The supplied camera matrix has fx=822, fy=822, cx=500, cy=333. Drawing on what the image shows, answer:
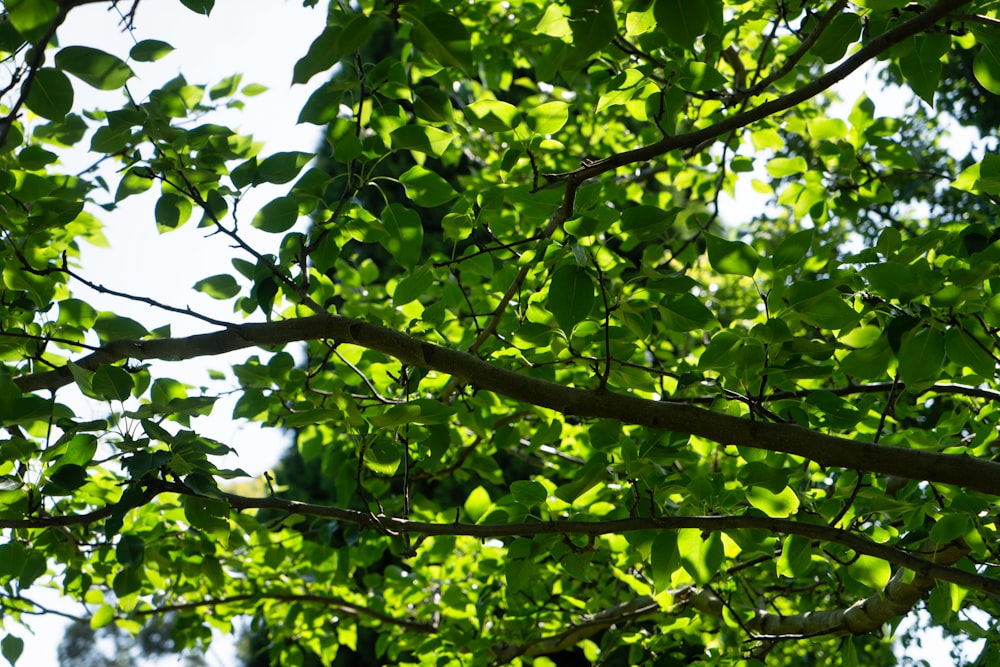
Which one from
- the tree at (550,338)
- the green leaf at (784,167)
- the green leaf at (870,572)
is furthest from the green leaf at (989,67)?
the green leaf at (870,572)

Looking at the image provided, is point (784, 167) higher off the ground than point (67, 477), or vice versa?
point (784, 167)

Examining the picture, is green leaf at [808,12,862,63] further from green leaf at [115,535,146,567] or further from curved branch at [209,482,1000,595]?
green leaf at [115,535,146,567]

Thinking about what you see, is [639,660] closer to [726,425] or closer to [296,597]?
[296,597]

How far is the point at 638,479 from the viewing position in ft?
6.99

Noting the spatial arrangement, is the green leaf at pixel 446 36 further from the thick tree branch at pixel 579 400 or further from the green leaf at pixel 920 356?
the green leaf at pixel 920 356

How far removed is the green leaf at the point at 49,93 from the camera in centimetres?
147

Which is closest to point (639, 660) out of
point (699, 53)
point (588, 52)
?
point (699, 53)

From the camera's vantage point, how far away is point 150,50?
1.81 meters

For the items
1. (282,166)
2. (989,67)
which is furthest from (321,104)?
(989,67)

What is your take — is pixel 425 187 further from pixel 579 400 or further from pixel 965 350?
pixel 965 350

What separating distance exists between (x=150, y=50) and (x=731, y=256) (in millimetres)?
1338

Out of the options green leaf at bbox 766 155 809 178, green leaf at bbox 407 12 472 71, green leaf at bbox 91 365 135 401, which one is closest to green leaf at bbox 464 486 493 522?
green leaf at bbox 91 365 135 401

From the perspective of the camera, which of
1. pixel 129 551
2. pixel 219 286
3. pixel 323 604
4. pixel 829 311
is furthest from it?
pixel 323 604

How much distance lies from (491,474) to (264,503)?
51.1 inches
